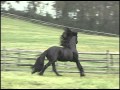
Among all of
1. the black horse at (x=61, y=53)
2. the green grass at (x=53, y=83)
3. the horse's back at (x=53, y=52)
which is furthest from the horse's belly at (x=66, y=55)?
the green grass at (x=53, y=83)

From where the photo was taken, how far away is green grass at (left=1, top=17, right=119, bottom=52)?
106 ft

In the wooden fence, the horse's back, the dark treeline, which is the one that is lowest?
the dark treeline

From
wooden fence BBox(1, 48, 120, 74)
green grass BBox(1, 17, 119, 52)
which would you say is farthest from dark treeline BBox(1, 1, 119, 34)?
wooden fence BBox(1, 48, 120, 74)

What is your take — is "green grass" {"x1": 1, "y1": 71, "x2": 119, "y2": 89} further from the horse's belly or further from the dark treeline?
the dark treeline

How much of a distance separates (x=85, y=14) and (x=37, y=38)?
19235 millimetres

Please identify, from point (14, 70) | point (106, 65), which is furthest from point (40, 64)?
point (106, 65)

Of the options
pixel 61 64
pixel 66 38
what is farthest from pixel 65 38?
pixel 61 64

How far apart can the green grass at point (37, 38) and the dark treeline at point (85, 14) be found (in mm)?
3645

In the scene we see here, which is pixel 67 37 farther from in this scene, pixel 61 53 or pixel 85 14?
pixel 85 14

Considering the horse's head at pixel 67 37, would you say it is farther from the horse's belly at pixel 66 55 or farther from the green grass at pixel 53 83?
the green grass at pixel 53 83

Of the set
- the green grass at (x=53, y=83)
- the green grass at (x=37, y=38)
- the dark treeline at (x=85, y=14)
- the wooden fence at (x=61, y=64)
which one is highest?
the green grass at (x=53, y=83)

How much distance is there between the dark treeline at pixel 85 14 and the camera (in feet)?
172

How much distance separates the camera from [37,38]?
38094mm

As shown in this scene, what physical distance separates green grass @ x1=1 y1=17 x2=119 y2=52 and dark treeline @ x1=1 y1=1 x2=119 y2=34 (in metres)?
3.64
